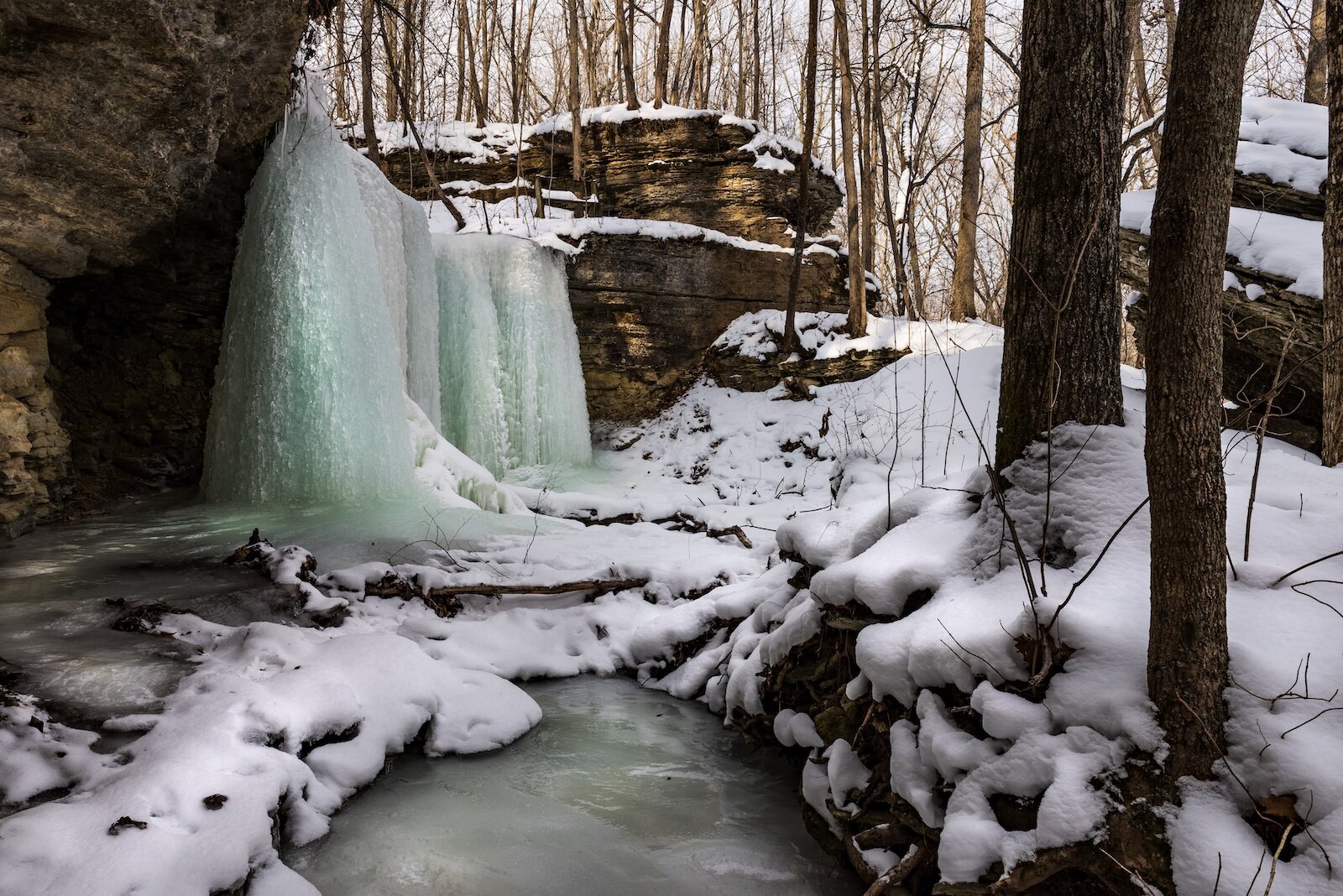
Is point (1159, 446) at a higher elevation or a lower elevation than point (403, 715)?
higher

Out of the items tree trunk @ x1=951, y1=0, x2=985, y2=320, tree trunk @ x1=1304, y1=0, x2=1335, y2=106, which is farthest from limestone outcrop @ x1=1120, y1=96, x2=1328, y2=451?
tree trunk @ x1=951, y1=0, x2=985, y2=320

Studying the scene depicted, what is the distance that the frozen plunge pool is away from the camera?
253 cm

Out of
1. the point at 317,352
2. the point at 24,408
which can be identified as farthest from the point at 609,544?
the point at 24,408

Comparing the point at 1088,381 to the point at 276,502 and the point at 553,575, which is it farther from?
the point at 276,502

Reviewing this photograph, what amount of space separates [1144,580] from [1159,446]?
58 centimetres

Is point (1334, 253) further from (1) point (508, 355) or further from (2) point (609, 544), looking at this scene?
(1) point (508, 355)

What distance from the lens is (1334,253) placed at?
4465 mm

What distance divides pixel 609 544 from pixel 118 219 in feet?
14.9

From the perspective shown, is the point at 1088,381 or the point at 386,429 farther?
the point at 386,429

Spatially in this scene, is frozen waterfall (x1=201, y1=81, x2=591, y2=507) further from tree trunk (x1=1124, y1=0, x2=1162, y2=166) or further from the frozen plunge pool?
tree trunk (x1=1124, y1=0, x2=1162, y2=166)

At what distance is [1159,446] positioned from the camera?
1.97 meters

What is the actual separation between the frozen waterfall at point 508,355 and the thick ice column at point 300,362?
2.82 metres

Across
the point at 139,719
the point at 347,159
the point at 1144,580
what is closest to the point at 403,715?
the point at 139,719

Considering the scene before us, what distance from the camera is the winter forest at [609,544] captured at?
196 cm
